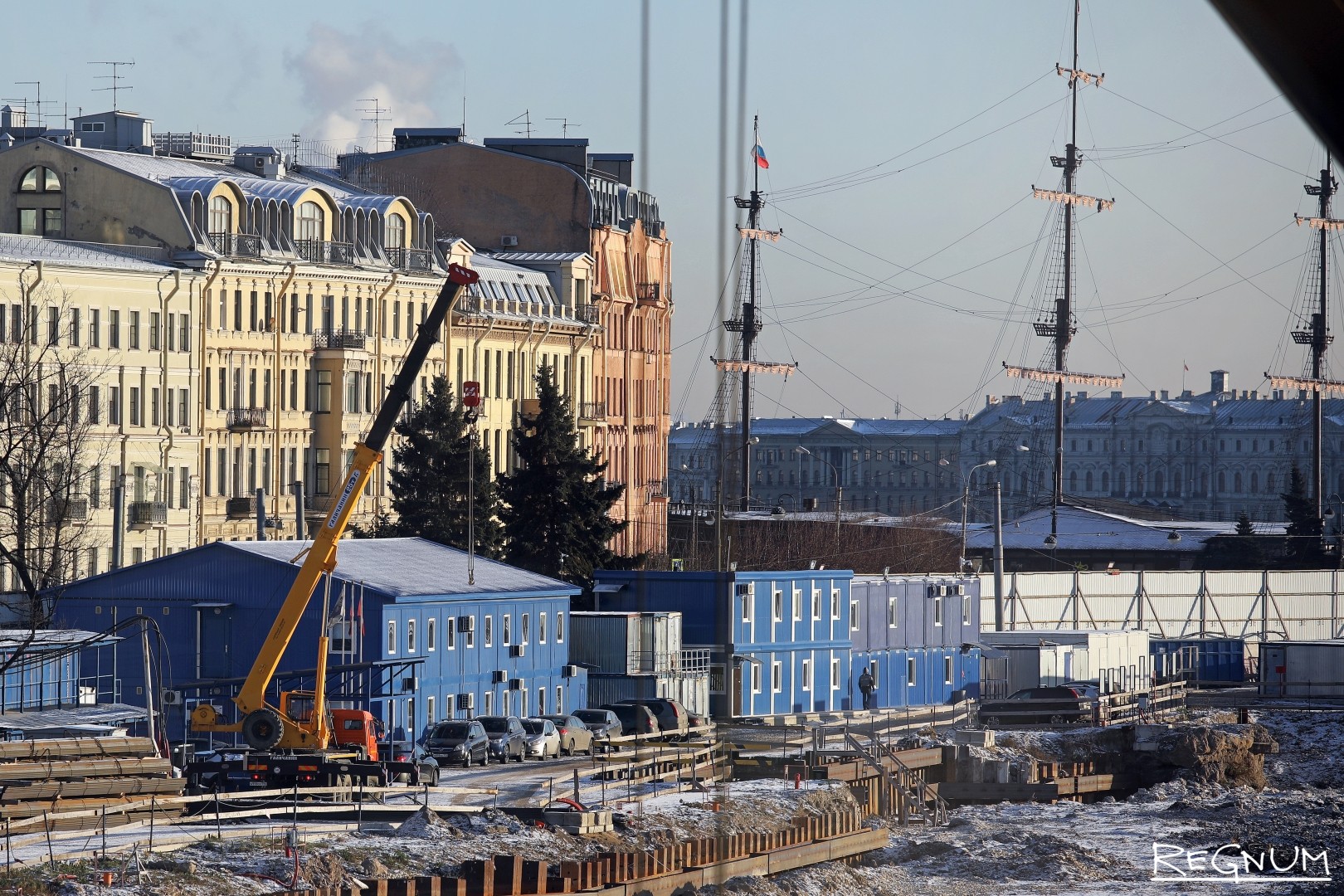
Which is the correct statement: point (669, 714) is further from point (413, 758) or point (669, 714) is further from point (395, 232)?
point (395, 232)

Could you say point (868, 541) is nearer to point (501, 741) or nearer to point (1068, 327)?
point (1068, 327)

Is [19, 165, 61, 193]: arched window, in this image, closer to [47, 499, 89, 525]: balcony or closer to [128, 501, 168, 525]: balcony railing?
[128, 501, 168, 525]: balcony railing

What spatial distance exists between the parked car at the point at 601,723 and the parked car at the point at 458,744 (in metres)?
2.71

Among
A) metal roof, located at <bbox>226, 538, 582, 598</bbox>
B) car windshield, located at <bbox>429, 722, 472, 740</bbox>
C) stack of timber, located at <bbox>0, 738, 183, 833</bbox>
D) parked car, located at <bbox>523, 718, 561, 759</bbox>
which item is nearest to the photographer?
stack of timber, located at <bbox>0, 738, 183, 833</bbox>

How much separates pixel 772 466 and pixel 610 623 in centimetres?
13001

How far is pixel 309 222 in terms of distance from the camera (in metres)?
58.0

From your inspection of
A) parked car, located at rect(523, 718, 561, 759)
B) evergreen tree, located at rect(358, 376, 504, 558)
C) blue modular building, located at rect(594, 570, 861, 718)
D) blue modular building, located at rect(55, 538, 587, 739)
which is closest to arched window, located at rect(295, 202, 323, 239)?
evergreen tree, located at rect(358, 376, 504, 558)

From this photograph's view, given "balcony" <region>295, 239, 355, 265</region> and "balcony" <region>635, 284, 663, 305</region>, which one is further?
"balcony" <region>635, 284, 663, 305</region>

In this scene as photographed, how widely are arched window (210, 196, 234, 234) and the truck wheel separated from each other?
2775 cm

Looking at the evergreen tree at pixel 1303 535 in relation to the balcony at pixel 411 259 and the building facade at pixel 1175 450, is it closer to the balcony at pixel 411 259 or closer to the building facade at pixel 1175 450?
the balcony at pixel 411 259

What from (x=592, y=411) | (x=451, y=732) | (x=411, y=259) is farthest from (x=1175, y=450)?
(x=451, y=732)

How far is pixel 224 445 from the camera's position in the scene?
5481 centimetres

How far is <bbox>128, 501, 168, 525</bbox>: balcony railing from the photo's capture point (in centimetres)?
5091

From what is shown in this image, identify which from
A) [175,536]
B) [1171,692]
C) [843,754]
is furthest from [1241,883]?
[175,536]
